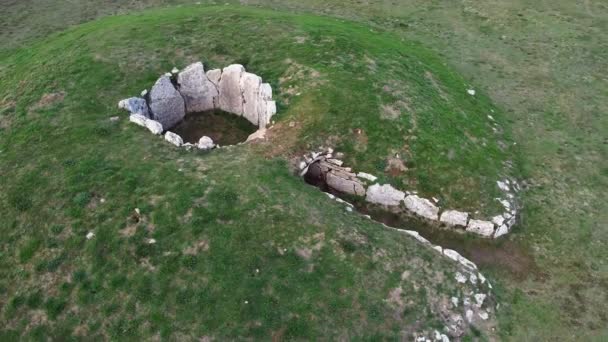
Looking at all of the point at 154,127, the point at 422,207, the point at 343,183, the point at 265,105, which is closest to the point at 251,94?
the point at 265,105

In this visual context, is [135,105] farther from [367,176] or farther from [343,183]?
[367,176]

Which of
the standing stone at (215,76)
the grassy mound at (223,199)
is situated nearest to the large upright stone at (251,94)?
the grassy mound at (223,199)

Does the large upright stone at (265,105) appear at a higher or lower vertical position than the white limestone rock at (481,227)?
higher

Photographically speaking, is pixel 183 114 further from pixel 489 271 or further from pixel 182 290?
pixel 489 271

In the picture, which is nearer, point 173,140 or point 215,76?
point 173,140

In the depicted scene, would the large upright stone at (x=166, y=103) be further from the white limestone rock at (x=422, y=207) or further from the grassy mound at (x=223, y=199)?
the white limestone rock at (x=422, y=207)

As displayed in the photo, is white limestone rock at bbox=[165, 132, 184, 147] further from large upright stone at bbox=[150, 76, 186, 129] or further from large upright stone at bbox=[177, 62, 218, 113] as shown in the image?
large upright stone at bbox=[177, 62, 218, 113]

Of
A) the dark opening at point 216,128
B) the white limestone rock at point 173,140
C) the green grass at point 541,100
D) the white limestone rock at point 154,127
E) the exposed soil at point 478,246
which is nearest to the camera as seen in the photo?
the green grass at point 541,100

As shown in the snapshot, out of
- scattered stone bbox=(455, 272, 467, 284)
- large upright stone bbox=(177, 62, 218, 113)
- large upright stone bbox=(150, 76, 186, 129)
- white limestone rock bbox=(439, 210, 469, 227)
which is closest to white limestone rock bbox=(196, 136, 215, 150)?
large upright stone bbox=(150, 76, 186, 129)
